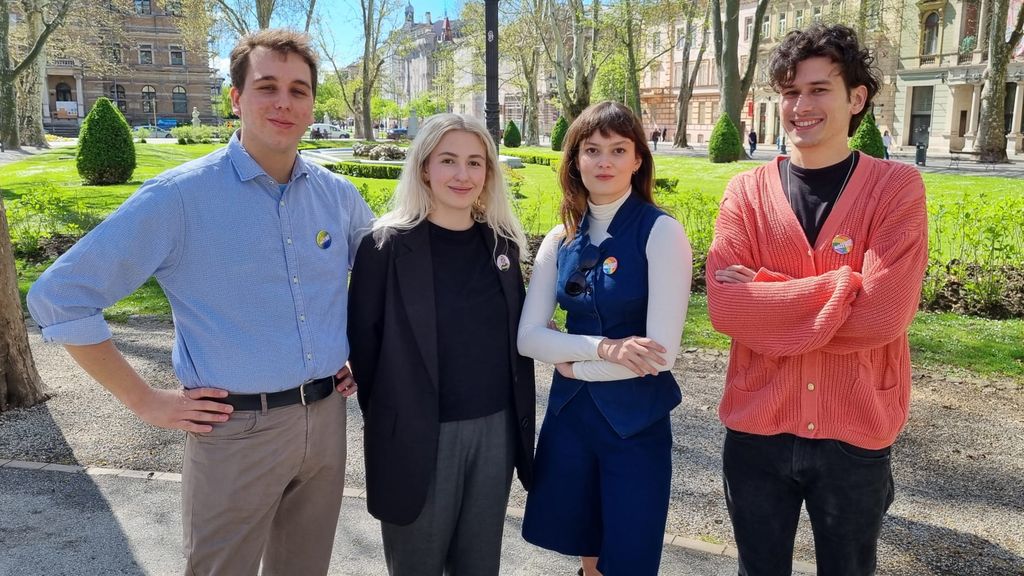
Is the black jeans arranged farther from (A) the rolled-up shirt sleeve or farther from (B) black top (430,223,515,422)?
(A) the rolled-up shirt sleeve

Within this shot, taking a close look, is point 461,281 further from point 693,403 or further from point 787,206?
point 693,403

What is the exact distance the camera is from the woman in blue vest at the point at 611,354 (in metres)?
2.60

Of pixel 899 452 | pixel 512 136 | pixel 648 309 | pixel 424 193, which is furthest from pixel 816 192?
pixel 512 136

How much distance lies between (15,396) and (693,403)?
5.19 metres

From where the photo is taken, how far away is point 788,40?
2.45 meters

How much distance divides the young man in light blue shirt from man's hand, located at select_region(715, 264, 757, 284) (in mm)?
1330

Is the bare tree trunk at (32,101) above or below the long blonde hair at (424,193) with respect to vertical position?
above

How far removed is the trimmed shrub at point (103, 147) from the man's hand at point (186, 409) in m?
18.7

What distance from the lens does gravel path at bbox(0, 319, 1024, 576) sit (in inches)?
141

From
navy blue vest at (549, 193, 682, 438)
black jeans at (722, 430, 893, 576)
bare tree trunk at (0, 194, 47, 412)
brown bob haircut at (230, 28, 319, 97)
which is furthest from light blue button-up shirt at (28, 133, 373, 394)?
bare tree trunk at (0, 194, 47, 412)

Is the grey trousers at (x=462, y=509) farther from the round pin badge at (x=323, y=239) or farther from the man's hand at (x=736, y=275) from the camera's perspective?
the man's hand at (x=736, y=275)

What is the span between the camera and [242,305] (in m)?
2.36

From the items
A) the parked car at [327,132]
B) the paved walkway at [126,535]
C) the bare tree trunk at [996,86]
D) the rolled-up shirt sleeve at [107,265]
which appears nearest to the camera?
the rolled-up shirt sleeve at [107,265]

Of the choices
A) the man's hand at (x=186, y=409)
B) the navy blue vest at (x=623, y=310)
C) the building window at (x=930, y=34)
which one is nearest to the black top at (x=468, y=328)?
the navy blue vest at (x=623, y=310)
